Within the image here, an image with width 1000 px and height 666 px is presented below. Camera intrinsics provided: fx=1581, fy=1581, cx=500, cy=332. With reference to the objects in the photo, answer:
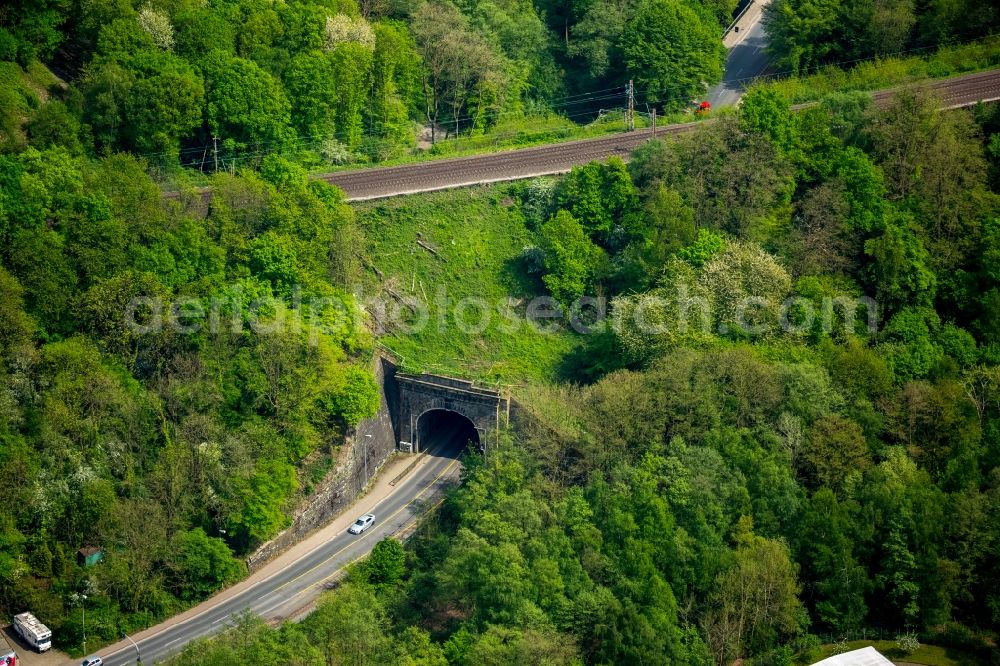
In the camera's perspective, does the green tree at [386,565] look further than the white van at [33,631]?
Yes

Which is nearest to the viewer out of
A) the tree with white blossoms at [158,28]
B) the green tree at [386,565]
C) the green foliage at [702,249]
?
the green tree at [386,565]

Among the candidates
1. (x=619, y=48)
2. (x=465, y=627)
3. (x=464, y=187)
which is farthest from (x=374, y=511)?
(x=619, y=48)

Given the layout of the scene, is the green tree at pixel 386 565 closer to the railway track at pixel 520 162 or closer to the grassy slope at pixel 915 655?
the grassy slope at pixel 915 655

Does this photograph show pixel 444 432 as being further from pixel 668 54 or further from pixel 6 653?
pixel 668 54

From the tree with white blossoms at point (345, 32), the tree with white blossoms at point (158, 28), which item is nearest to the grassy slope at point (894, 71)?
the tree with white blossoms at point (345, 32)

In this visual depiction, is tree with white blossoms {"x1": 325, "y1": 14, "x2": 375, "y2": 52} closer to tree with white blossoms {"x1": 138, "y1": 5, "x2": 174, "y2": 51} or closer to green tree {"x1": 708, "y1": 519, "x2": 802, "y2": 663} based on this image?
tree with white blossoms {"x1": 138, "y1": 5, "x2": 174, "y2": 51}

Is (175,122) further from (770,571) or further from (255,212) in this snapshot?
(770,571)

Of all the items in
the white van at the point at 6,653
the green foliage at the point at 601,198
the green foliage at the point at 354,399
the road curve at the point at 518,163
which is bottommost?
the white van at the point at 6,653

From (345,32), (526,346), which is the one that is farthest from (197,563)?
(345,32)
